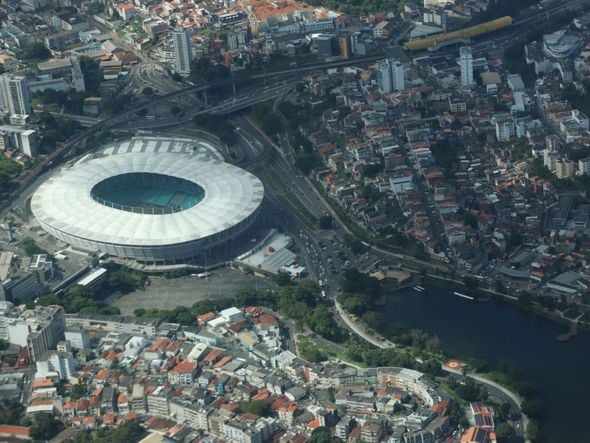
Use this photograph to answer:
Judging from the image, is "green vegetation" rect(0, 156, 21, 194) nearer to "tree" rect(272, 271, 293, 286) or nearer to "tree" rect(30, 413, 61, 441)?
"tree" rect(272, 271, 293, 286)

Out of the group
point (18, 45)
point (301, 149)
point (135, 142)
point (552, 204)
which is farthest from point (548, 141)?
point (18, 45)

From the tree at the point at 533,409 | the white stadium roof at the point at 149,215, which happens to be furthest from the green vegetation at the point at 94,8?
the tree at the point at 533,409

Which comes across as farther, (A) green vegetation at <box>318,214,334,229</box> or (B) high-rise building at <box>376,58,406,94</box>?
(B) high-rise building at <box>376,58,406,94</box>

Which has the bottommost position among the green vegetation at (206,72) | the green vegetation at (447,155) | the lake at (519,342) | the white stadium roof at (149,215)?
the lake at (519,342)

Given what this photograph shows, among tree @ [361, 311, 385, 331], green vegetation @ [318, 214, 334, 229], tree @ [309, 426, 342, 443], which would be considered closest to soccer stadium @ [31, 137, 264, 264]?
green vegetation @ [318, 214, 334, 229]

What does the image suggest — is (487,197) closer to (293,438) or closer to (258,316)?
(258,316)

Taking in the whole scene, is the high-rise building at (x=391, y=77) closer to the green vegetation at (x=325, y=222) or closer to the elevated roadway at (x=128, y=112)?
the elevated roadway at (x=128, y=112)

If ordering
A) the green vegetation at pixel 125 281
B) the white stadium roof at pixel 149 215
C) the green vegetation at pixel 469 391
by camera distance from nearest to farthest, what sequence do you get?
the green vegetation at pixel 469 391
the green vegetation at pixel 125 281
the white stadium roof at pixel 149 215
